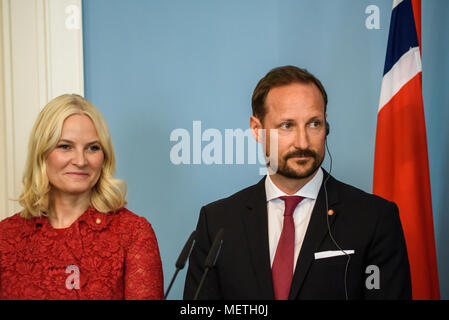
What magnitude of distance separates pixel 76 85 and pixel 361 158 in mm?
1587

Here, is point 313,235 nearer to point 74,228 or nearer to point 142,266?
point 142,266

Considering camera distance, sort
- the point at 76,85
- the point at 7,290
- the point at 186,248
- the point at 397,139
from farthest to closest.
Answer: the point at 76,85 → the point at 397,139 → the point at 7,290 → the point at 186,248

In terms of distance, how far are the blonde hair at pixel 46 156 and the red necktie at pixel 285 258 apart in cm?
71

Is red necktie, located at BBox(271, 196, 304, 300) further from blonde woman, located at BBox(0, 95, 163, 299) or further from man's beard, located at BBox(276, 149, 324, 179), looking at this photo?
blonde woman, located at BBox(0, 95, 163, 299)

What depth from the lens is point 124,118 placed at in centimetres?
282

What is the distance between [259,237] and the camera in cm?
198

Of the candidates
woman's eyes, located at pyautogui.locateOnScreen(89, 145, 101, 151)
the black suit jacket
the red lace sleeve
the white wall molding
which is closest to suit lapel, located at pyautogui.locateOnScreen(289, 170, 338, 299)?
the black suit jacket

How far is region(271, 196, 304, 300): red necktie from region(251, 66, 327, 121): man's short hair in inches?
16.8

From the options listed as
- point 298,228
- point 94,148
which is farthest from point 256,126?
point 94,148

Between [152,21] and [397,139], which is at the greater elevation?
[152,21]

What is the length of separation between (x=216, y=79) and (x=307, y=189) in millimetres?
1038

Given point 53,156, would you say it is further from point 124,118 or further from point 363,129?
point 363,129

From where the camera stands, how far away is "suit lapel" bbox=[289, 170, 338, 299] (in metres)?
1.85

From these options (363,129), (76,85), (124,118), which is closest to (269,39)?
(363,129)
